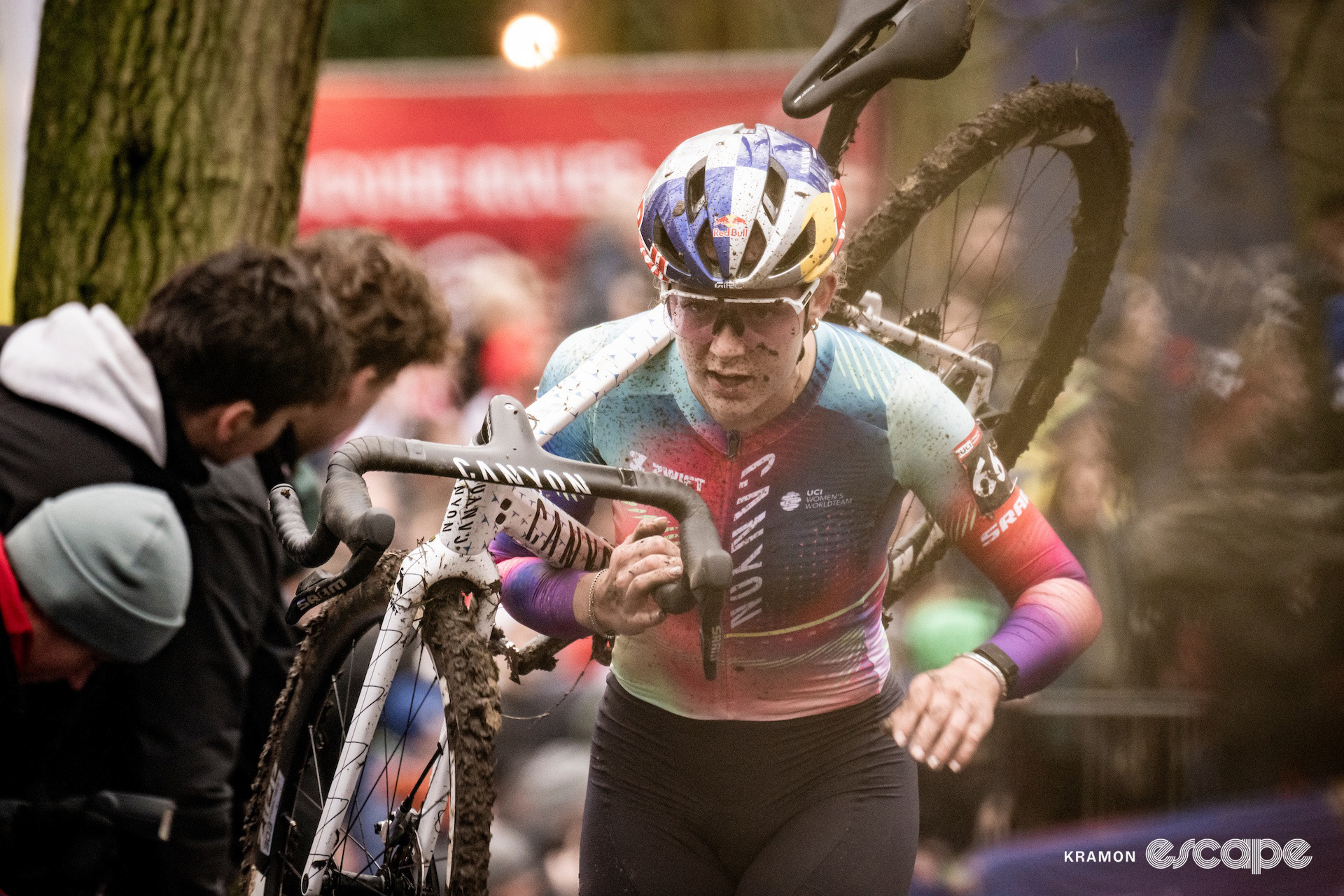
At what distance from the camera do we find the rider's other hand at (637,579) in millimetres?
1871

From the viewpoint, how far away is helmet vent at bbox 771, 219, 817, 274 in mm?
1843

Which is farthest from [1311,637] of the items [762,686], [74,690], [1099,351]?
[74,690]

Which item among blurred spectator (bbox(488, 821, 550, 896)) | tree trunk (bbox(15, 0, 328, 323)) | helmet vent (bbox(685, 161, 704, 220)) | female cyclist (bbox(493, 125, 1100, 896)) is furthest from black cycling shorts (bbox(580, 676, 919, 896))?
tree trunk (bbox(15, 0, 328, 323))

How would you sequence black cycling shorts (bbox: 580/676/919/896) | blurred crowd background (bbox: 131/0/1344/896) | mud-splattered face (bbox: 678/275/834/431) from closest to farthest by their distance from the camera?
mud-splattered face (bbox: 678/275/834/431)
black cycling shorts (bbox: 580/676/919/896)
blurred crowd background (bbox: 131/0/1344/896)

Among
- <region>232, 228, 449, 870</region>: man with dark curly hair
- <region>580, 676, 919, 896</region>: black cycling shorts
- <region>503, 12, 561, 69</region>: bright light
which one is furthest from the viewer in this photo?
<region>503, 12, 561, 69</region>: bright light

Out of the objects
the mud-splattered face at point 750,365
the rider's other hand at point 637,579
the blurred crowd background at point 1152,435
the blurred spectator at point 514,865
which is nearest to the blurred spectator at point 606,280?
the blurred crowd background at point 1152,435

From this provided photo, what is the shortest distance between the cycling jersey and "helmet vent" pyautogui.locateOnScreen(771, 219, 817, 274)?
0.26m

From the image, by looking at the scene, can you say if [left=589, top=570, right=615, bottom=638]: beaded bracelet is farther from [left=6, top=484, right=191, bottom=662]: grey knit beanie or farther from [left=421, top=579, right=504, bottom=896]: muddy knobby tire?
[left=6, top=484, right=191, bottom=662]: grey knit beanie

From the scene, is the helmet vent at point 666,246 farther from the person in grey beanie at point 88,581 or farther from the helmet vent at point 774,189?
the person in grey beanie at point 88,581

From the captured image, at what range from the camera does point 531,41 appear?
2.85m

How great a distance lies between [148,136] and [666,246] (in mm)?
1787

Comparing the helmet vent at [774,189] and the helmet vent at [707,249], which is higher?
the helmet vent at [774,189]

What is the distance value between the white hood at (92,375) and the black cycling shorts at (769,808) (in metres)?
1.06

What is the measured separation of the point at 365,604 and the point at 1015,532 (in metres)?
1.12
